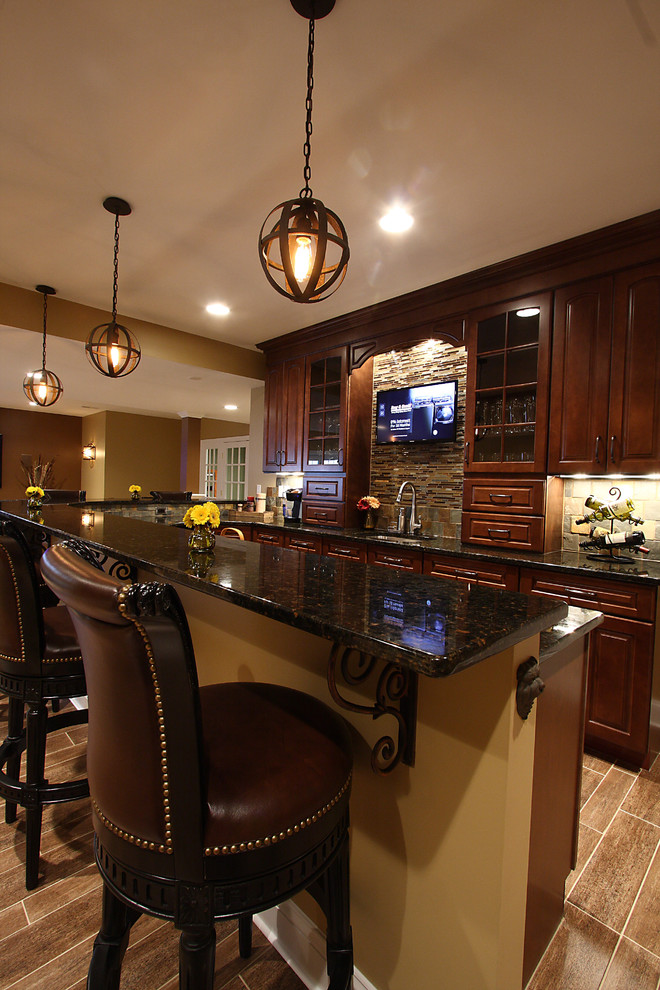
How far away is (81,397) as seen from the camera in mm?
7910

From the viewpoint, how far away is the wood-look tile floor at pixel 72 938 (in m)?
1.20

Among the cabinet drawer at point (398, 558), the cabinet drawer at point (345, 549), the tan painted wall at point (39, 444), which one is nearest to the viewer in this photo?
the cabinet drawer at point (398, 558)

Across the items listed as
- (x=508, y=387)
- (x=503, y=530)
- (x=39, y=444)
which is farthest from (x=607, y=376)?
(x=39, y=444)

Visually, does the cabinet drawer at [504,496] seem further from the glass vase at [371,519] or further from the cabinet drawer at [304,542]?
the cabinet drawer at [304,542]

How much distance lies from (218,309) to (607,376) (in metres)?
3.12

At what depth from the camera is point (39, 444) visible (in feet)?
32.3

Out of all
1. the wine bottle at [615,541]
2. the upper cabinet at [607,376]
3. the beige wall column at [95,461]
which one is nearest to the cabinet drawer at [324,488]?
the upper cabinet at [607,376]

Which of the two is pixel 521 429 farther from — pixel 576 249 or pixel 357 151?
pixel 357 151

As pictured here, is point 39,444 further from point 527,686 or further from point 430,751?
point 527,686

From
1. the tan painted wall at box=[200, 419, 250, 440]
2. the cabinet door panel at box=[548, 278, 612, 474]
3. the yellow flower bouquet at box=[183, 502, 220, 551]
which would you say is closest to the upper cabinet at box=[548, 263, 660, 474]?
the cabinet door panel at box=[548, 278, 612, 474]

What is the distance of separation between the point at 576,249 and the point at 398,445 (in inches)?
75.2

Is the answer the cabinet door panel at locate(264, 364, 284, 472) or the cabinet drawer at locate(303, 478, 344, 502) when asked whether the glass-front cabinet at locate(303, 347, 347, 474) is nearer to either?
the cabinet drawer at locate(303, 478, 344, 502)

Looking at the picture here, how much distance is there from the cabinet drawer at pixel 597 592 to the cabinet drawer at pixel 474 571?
0.08 metres

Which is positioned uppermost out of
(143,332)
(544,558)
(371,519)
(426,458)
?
(143,332)
